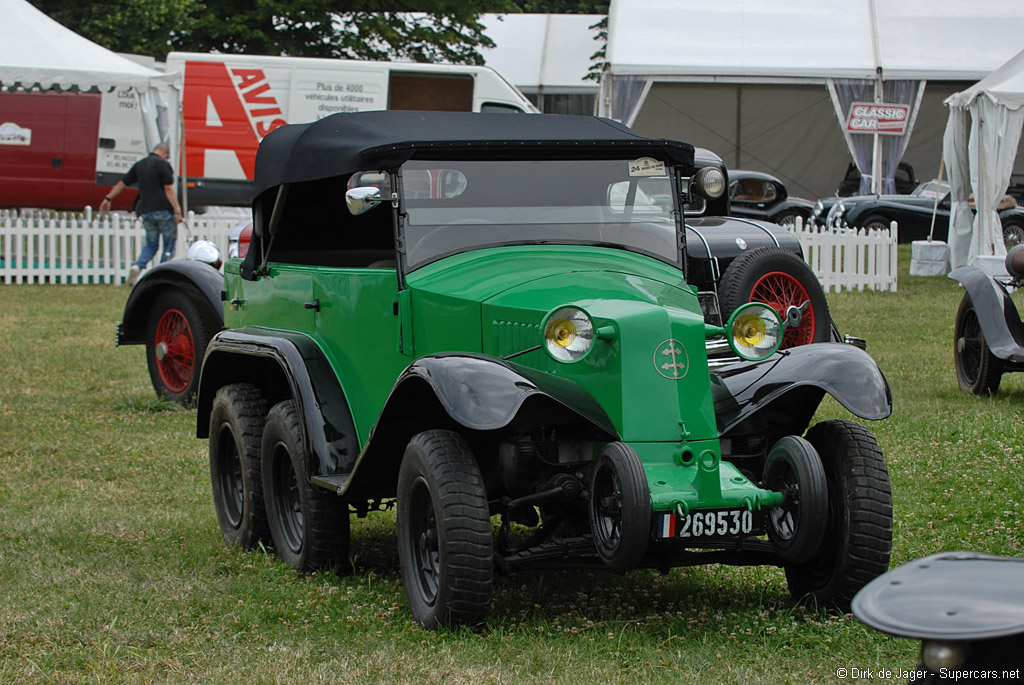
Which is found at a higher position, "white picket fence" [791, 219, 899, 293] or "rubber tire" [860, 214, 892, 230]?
"rubber tire" [860, 214, 892, 230]

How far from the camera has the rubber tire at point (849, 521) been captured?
4246mm

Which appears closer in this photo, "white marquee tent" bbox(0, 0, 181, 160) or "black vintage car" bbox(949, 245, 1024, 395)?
"black vintage car" bbox(949, 245, 1024, 395)

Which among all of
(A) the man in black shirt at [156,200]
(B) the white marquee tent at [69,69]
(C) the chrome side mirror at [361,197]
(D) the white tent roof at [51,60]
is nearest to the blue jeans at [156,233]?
(A) the man in black shirt at [156,200]

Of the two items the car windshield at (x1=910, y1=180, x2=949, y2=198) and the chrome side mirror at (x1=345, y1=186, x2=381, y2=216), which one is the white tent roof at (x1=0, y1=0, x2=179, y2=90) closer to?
the chrome side mirror at (x1=345, y1=186, x2=381, y2=216)

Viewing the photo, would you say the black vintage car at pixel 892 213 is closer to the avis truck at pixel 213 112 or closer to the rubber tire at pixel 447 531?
the avis truck at pixel 213 112

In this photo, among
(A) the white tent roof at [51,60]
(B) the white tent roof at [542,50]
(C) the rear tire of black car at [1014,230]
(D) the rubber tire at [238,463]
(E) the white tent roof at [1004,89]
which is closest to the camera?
(D) the rubber tire at [238,463]

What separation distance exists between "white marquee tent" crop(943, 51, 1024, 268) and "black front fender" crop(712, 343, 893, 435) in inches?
564

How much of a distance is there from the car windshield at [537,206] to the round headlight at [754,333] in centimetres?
74

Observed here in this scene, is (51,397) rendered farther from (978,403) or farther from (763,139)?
(763,139)

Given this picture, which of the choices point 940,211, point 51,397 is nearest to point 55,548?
point 51,397

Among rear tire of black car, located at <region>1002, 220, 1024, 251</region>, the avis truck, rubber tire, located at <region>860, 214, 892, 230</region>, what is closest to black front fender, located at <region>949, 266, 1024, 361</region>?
the avis truck

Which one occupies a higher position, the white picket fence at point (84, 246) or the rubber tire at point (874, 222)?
the rubber tire at point (874, 222)

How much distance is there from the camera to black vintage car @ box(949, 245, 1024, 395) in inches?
368

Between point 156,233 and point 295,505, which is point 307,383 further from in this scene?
point 156,233
